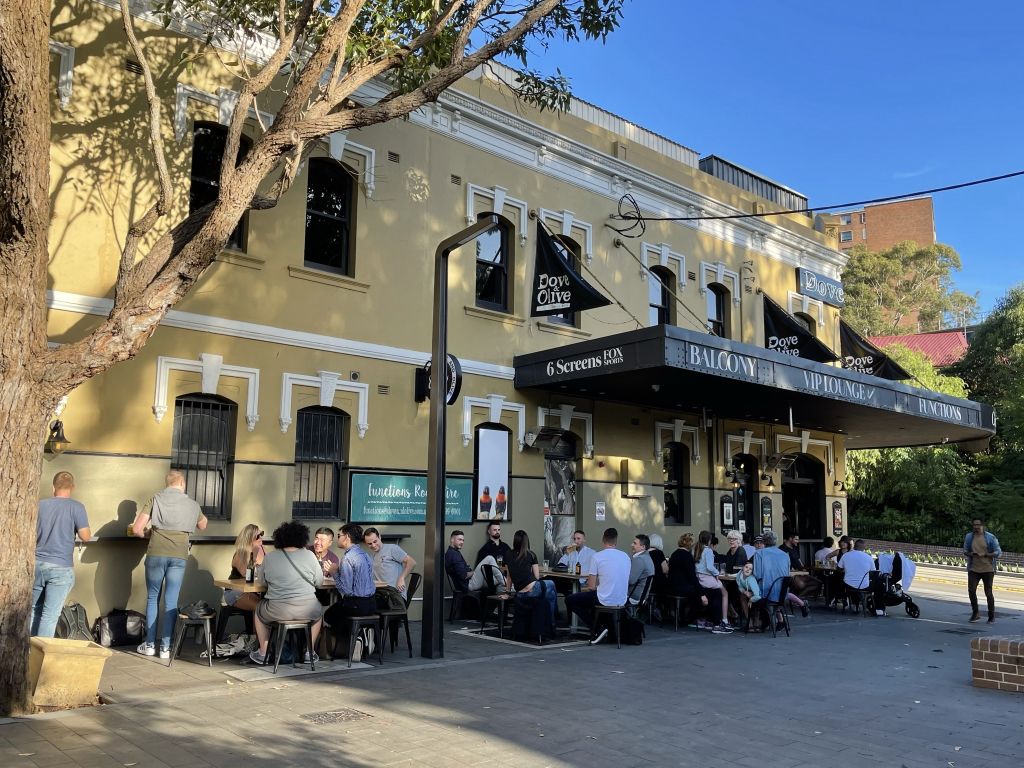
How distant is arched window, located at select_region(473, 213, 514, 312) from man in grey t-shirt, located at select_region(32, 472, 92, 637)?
312 inches

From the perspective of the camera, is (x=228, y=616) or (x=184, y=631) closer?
(x=184, y=631)

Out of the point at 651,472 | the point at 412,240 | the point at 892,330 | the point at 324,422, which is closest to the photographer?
the point at 324,422

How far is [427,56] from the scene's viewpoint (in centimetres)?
1119

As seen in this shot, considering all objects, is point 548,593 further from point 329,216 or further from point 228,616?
point 329,216

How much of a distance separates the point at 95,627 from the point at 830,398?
40.9 feet

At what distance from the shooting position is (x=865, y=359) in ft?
68.2

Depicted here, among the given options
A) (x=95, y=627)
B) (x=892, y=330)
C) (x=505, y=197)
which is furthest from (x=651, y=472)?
(x=892, y=330)

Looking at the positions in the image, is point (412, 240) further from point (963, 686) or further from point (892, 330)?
point (892, 330)

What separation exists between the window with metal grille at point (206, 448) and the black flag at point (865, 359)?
15001mm

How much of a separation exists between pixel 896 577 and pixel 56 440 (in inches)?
596

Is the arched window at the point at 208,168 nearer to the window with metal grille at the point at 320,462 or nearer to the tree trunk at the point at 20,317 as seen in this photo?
the window with metal grille at the point at 320,462

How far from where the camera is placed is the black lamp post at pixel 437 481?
9.85 metres

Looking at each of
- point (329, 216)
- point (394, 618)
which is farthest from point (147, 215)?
point (394, 618)

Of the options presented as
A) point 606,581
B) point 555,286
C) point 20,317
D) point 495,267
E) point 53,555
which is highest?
point 495,267
